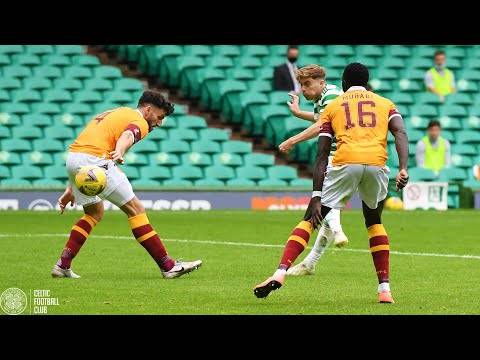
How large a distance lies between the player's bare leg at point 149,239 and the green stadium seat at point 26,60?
16.7 meters

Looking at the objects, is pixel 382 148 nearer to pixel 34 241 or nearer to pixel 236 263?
pixel 236 263

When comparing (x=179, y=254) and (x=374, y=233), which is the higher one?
(x=374, y=233)

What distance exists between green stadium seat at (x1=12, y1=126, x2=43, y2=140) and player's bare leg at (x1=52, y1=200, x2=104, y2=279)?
13730 mm

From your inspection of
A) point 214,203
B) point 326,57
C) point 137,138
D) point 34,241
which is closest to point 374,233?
point 137,138

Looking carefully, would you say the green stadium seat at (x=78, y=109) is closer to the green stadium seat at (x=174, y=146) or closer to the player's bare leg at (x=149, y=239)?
the green stadium seat at (x=174, y=146)

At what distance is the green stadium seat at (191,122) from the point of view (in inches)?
1042

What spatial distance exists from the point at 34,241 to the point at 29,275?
3962 millimetres

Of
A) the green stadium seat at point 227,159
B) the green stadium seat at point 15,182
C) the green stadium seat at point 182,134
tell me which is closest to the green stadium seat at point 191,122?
the green stadium seat at point 182,134

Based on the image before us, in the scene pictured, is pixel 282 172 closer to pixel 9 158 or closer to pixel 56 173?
pixel 56 173

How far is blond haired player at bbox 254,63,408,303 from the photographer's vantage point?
9.53 m

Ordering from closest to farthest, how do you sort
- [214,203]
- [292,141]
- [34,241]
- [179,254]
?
[292,141], [179,254], [34,241], [214,203]

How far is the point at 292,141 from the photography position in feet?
35.9

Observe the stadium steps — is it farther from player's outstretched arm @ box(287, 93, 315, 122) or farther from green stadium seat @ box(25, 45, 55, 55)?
player's outstretched arm @ box(287, 93, 315, 122)

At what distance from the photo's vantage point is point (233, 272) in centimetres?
1216
